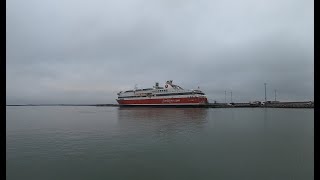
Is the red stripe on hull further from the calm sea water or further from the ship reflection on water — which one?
the calm sea water

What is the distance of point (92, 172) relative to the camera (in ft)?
35.7

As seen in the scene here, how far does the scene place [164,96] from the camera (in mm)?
83188

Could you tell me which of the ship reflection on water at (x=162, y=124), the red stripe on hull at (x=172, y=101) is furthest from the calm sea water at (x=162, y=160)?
the red stripe on hull at (x=172, y=101)

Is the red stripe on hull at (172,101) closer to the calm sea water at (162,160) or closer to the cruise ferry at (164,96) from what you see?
the cruise ferry at (164,96)

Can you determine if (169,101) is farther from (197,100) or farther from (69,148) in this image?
(69,148)

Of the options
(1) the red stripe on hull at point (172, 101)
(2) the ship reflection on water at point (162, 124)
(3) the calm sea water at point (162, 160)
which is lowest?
(3) the calm sea water at point (162, 160)

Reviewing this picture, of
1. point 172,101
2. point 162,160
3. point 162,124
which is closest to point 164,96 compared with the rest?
point 172,101

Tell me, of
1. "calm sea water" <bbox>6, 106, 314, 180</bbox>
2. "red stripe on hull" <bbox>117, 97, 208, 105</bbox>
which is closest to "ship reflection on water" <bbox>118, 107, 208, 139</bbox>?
"calm sea water" <bbox>6, 106, 314, 180</bbox>

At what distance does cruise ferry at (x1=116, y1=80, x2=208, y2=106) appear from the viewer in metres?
78.1

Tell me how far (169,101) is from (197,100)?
9.26 metres

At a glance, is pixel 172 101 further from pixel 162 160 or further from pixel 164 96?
pixel 162 160

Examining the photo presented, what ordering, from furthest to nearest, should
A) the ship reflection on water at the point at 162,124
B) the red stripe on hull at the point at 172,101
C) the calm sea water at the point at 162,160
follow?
1. the red stripe on hull at the point at 172,101
2. the ship reflection on water at the point at 162,124
3. the calm sea water at the point at 162,160

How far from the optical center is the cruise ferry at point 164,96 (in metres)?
78.1
